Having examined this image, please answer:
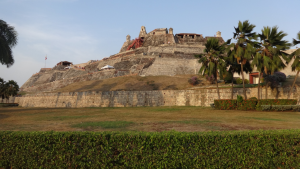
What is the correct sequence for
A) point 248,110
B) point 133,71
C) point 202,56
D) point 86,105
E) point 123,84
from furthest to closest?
point 133,71 → point 123,84 → point 86,105 → point 202,56 → point 248,110

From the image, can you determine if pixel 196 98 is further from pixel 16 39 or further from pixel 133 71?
pixel 133 71

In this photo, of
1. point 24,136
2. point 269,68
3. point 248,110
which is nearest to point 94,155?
point 24,136

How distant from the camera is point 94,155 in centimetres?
637

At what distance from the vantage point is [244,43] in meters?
25.0

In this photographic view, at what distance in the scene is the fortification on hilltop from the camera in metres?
55.7

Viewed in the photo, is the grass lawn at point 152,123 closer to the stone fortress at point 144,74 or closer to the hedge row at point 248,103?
the hedge row at point 248,103

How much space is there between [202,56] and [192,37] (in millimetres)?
64501

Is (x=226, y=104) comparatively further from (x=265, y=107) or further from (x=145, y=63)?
(x=145, y=63)

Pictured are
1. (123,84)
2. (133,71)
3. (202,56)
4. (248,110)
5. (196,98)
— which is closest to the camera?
(248,110)

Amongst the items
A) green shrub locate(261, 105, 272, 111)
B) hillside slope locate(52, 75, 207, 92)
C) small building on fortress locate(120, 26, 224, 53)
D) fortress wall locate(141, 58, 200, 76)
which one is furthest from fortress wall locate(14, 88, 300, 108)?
small building on fortress locate(120, 26, 224, 53)

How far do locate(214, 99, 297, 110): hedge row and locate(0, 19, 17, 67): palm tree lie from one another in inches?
962

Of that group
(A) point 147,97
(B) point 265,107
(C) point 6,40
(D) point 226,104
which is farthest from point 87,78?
(B) point 265,107

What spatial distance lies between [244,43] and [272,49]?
3011mm

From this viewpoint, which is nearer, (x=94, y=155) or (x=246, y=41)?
(x=94, y=155)
